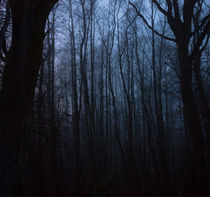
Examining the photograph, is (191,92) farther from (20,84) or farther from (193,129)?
(20,84)

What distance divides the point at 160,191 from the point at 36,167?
4.42 m

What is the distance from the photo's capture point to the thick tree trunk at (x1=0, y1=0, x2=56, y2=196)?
9.65ft

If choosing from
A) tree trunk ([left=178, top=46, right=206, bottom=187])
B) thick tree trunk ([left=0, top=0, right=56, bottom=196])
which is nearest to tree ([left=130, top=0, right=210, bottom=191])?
tree trunk ([left=178, top=46, right=206, bottom=187])

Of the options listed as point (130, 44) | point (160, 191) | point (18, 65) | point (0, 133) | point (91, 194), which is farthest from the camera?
point (130, 44)

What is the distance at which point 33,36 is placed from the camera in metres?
3.52

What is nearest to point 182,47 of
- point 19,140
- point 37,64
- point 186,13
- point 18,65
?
point 186,13

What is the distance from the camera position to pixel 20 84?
10.6ft

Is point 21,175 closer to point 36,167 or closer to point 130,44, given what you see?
point 36,167

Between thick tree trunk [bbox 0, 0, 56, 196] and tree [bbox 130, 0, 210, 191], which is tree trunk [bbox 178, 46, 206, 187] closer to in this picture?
tree [bbox 130, 0, 210, 191]

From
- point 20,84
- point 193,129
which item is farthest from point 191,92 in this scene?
point 20,84

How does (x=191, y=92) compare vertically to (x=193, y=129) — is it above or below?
above

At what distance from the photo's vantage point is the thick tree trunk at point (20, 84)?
2940 millimetres

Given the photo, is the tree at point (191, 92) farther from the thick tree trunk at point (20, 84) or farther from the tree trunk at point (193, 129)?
the thick tree trunk at point (20, 84)

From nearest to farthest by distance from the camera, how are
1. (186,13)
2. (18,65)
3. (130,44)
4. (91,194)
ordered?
(18,65) < (186,13) < (91,194) < (130,44)
